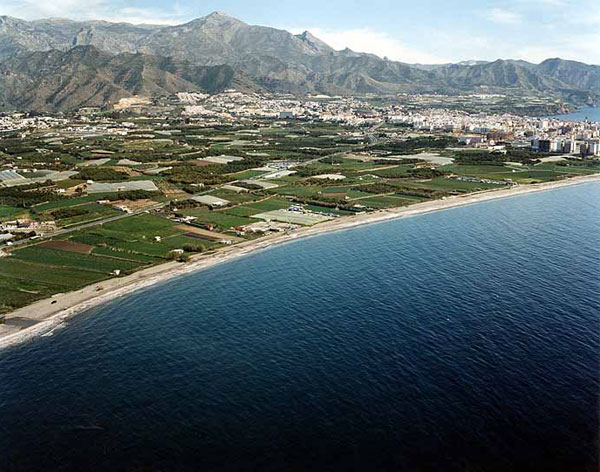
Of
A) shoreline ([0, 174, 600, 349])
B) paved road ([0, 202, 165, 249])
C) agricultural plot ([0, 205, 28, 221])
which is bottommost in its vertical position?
shoreline ([0, 174, 600, 349])

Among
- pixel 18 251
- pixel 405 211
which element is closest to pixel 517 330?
pixel 405 211

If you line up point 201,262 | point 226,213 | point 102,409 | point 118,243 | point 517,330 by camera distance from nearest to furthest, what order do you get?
point 102,409 < point 517,330 < point 201,262 < point 118,243 < point 226,213

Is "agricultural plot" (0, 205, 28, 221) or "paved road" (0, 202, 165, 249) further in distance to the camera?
"agricultural plot" (0, 205, 28, 221)

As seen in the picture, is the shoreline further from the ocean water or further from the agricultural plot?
the agricultural plot

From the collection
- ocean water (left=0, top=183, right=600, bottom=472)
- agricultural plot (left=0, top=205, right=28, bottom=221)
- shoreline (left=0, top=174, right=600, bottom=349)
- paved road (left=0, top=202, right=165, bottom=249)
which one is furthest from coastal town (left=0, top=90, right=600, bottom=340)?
ocean water (left=0, top=183, right=600, bottom=472)

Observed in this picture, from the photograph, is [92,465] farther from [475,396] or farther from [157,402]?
[475,396]

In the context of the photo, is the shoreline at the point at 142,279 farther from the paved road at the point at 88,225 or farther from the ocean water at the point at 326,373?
the paved road at the point at 88,225
